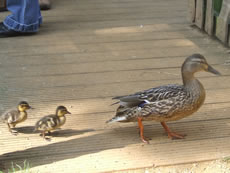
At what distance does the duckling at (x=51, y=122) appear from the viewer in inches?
122

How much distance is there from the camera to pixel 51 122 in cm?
312

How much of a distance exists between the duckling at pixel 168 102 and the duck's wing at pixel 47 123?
1.46 ft

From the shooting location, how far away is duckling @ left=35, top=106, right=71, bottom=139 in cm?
311

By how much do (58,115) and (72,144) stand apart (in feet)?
0.96

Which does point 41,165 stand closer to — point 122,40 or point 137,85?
point 137,85

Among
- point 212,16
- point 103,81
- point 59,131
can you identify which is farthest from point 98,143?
point 212,16

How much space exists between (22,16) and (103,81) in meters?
1.98

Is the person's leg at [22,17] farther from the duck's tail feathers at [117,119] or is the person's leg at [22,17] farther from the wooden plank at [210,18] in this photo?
the duck's tail feathers at [117,119]

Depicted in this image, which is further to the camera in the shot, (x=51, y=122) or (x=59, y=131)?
(x=59, y=131)

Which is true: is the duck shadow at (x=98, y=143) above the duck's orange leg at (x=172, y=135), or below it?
below

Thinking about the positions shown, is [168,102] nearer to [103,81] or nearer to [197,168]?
[197,168]

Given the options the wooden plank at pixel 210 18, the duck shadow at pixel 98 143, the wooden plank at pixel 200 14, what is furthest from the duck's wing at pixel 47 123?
the wooden plank at pixel 200 14

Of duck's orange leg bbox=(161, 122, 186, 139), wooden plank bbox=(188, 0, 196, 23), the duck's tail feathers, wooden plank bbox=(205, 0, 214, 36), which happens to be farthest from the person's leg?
duck's orange leg bbox=(161, 122, 186, 139)

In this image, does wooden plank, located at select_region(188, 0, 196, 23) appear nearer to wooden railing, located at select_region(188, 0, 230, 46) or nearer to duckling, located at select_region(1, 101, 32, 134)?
wooden railing, located at select_region(188, 0, 230, 46)
